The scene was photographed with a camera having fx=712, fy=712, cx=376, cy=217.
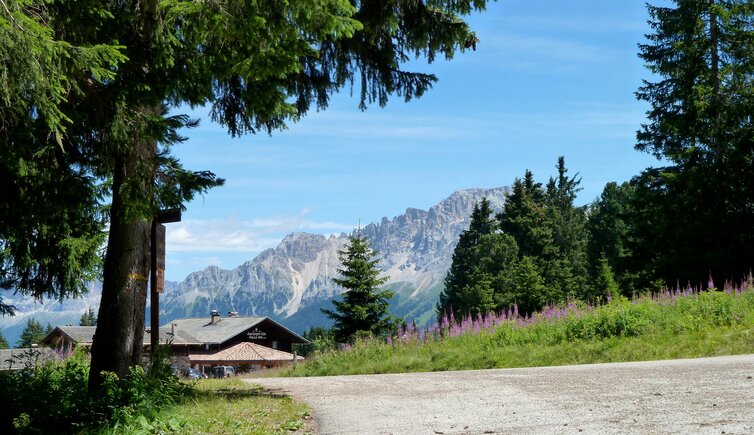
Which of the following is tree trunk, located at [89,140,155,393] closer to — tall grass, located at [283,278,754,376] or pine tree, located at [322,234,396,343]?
tall grass, located at [283,278,754,376]

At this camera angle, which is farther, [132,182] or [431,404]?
[132,182]

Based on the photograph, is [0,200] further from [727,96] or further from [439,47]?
[727,96]

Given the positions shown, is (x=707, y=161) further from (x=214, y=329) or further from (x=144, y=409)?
(x=214, y=329)

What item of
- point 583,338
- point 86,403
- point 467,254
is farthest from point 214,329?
point 86,403

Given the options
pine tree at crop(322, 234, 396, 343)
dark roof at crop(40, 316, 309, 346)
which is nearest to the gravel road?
pine tree at crop(322, 234, 396, 343)

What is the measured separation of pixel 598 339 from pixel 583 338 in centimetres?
39

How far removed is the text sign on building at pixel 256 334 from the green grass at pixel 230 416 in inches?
2452

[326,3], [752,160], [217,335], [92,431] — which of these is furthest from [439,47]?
[217,335]

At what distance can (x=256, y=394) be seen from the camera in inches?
362

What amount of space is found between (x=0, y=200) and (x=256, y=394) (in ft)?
14.1

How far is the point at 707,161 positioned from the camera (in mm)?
28828

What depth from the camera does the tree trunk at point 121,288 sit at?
27.3 feet

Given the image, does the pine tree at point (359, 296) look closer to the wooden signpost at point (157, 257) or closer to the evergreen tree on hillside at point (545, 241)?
the evergreen tree on hillside at point (545, 241)

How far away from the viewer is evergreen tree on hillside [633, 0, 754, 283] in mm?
22750
